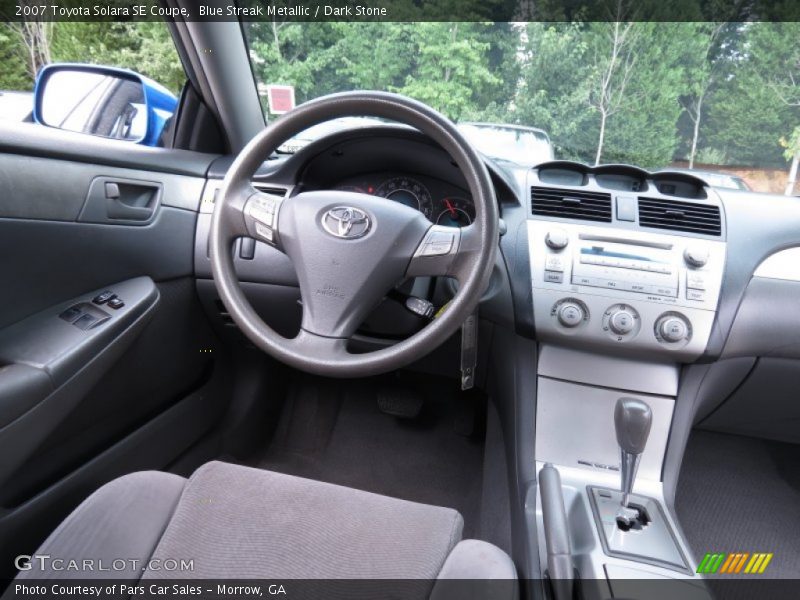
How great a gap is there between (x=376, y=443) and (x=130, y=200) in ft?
4.25

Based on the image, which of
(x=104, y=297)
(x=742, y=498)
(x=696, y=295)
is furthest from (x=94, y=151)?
(x=742, y=498)

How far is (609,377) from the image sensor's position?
5.08ft

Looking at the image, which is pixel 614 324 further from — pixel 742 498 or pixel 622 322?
pixel 742 498

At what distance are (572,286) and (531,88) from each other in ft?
1.90

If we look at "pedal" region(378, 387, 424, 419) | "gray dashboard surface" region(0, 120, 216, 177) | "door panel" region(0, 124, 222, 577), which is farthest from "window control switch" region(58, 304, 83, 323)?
"pedal" region(378, 387, 424, 419)

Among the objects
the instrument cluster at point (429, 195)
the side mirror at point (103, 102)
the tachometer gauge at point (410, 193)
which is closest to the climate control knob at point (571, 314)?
the instrument cluster at point (429, 195)

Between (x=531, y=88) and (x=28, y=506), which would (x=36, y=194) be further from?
(x=531, y=88)

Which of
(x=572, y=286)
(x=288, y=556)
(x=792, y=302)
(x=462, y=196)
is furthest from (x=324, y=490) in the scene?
(x=792, y=302)

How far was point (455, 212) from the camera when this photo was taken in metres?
1.67

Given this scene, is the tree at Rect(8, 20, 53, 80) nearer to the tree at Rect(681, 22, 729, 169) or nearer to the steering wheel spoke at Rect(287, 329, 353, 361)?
the steering wheel spoke at Rect(287, 329, 353, 361)

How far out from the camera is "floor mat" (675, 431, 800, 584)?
185 centimetres

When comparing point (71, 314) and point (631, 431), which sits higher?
point (71, 314)

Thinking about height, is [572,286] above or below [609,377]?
above

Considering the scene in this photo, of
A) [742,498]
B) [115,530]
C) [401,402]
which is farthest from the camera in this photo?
[401,402]
